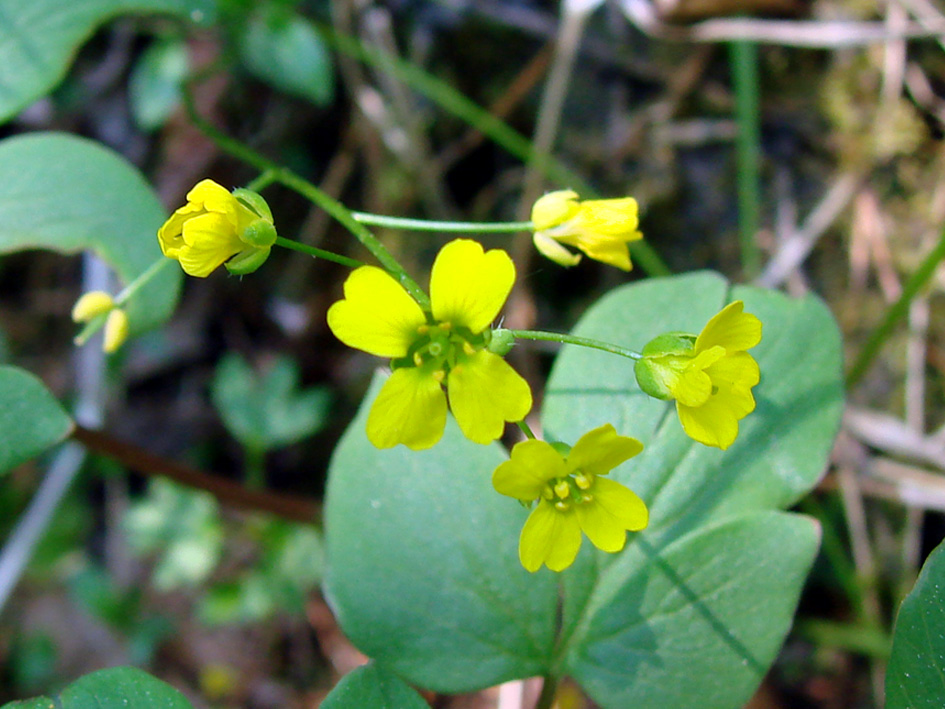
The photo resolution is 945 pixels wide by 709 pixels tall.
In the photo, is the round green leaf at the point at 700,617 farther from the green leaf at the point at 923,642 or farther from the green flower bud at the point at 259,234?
the green flower bud at the point at 259,234

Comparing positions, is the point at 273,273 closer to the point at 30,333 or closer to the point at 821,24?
the point at 30,333

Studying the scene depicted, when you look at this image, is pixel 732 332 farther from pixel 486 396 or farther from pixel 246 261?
pixel 246 261

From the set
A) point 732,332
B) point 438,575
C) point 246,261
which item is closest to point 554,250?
point 732,332

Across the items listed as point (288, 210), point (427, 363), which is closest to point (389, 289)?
point (427, 363)

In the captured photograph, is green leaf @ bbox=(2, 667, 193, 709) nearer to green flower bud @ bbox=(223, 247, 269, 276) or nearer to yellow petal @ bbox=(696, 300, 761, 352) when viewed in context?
green flower bud @ bbox=(223, 247, 269, 276)

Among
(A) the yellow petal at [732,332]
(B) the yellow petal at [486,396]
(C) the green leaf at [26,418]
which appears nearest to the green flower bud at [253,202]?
(B) the yellow petal at [486,396]
